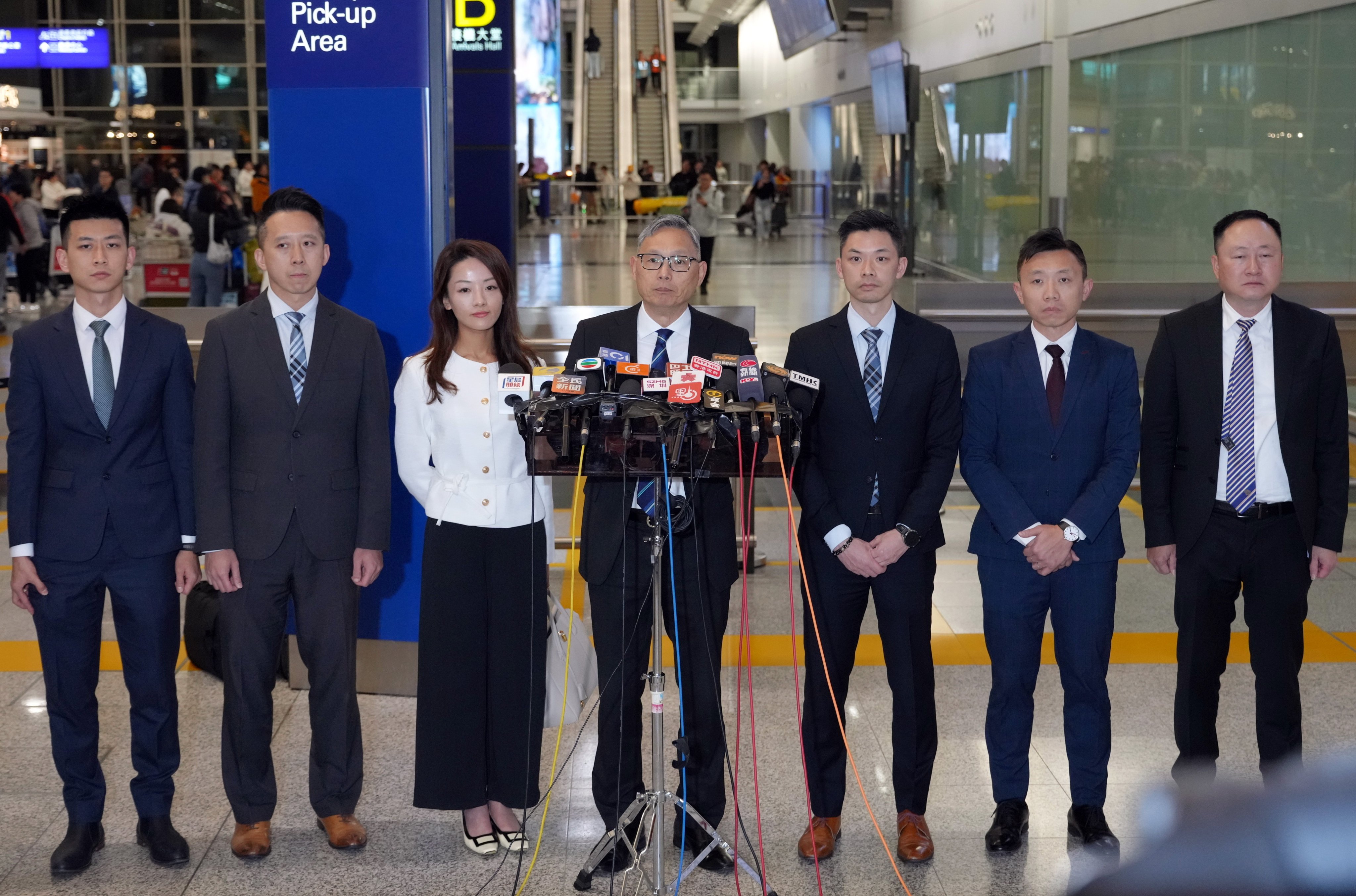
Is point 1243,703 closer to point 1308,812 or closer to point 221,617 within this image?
point 221,617

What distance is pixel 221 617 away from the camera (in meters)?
3.91

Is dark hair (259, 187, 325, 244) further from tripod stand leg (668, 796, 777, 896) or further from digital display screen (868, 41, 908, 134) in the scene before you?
digital display screen (868, 41, 908, 134)

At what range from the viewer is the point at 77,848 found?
3.81 meters

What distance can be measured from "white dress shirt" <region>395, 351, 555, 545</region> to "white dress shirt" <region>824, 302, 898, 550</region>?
0.91 meters

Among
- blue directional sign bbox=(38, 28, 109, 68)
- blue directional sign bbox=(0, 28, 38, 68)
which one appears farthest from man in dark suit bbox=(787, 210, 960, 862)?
blue directional sign bbox=(38, 28, 109, 68)

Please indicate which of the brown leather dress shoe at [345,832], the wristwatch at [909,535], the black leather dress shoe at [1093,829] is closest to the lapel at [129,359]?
the brown leather dress shoe at [345,832]

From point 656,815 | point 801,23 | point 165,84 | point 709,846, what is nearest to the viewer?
point 656,815

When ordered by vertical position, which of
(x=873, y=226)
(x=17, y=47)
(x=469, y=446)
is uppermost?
(x=17, y=47)

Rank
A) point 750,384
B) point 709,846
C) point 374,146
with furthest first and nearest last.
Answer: point 374,146 < point 709,846 < point 750,384

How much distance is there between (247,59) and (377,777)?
3529 cm

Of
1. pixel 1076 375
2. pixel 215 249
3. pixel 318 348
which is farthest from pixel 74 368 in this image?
pixel 215 249

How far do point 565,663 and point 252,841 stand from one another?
1075 mm

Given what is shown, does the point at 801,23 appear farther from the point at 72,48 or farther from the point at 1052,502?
the point at 1052,502

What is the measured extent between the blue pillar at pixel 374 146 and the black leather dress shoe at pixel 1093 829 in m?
2.52
